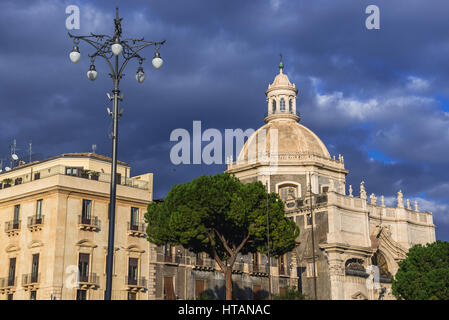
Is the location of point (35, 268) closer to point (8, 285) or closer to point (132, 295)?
point (8, 285)

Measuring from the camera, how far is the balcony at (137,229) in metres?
47.0

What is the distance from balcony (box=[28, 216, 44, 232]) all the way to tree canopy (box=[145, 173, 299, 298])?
743 centimetres

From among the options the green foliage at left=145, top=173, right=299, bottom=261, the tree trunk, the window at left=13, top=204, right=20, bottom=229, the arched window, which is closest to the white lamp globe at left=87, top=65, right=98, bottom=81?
the green foliage at left=145, top=173, right=299, bottom=261

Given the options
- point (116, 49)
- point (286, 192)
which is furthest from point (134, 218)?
point (286, 192)

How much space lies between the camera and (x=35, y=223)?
4422 centimetres

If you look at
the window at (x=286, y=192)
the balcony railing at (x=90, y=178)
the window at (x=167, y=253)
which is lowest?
the window at (x=167, y=253)

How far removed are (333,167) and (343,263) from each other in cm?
1619

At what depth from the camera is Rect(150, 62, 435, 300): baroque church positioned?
50.7m

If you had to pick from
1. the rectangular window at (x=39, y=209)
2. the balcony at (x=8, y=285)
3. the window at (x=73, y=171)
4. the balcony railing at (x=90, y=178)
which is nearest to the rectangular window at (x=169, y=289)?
the balcony railing at (x=90, y=178)

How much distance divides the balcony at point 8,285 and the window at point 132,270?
26.5 feet

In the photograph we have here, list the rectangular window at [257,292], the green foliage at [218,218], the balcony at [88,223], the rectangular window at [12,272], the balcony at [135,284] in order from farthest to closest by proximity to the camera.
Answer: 1. the rectangular window at [257,292]
2. the balcony at [135,284]
3. the rectangular window at [12,272]
4. the balcony at [88,223]
5. the green foliage at [218,218]

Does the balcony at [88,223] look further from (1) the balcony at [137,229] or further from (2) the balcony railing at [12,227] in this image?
(2) the balcony railing at [12,227]
